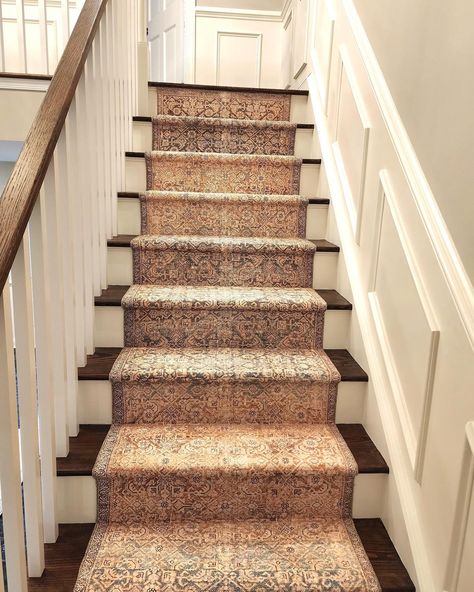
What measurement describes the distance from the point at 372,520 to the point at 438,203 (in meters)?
0.90

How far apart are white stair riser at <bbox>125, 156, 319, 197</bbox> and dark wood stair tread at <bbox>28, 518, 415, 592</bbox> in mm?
1490

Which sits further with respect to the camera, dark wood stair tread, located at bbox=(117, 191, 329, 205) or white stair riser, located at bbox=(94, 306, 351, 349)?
dark wood stair tread, located at bbox=(117, 191, 329, 205)

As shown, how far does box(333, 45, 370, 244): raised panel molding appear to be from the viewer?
5.61 ft

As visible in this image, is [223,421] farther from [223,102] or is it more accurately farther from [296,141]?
[223,102]

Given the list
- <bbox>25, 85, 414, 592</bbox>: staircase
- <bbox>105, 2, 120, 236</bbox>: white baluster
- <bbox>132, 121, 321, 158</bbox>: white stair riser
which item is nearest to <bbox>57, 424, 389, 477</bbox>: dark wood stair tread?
<bbox>25, 85, 414, 592</bbox>: staircase

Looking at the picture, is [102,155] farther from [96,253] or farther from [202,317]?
[202,317]

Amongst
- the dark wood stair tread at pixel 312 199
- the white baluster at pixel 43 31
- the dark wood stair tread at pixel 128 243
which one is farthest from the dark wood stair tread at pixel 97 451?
the white baluster at pixel 43 31

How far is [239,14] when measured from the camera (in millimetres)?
4156

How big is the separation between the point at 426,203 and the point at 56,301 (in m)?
0.94

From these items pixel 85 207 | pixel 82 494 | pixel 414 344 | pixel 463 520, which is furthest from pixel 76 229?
pixel 463 520

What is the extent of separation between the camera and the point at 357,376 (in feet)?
5.14

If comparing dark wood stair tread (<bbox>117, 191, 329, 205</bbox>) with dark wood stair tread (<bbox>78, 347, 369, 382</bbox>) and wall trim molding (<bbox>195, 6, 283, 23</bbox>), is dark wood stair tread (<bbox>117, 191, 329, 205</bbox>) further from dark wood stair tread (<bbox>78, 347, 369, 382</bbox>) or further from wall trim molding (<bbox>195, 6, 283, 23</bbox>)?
wall trim molding (<bbox>195, 6, 283, 23</bbox>)

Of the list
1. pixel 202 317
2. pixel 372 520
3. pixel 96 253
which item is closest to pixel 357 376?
pixel 372 520

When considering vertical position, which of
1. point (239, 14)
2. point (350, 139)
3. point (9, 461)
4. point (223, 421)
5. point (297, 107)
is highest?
point (239, 14)
